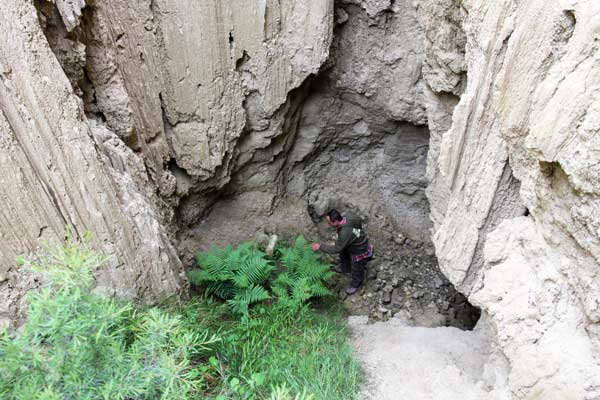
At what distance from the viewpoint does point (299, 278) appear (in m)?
4.97

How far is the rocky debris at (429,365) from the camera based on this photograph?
3176mm

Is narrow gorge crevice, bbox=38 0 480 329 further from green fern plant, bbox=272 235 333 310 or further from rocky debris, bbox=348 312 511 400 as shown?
rocky debris, bbox=348 312 511 400

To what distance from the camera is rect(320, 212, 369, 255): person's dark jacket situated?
17.6ft

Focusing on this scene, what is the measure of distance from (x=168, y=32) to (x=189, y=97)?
27.1 inches

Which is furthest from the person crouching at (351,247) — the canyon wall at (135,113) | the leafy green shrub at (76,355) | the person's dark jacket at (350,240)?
the leafy green shrub at (76,355)

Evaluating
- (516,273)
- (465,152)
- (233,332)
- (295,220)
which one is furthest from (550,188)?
(295,220)

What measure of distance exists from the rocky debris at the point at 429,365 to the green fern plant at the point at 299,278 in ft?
2.18

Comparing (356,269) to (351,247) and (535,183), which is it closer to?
(351,247)

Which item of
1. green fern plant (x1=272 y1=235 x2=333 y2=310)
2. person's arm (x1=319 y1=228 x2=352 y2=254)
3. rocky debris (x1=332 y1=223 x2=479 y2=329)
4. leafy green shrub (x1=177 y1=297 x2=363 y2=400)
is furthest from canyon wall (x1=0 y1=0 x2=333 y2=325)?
rocky debris (x1=332 y1=223 x2=479 y2=329)

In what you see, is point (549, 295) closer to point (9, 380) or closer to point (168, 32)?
point (9, 380)

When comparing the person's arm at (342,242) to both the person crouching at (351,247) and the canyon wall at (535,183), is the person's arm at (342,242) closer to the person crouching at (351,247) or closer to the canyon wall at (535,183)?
the person crouching at (351,247)

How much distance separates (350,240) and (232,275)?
159 cm

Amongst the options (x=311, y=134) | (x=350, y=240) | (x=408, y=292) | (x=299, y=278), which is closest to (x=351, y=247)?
(x=350, y=240)

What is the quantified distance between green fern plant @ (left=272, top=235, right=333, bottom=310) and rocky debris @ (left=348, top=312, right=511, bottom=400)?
2.18 feet
